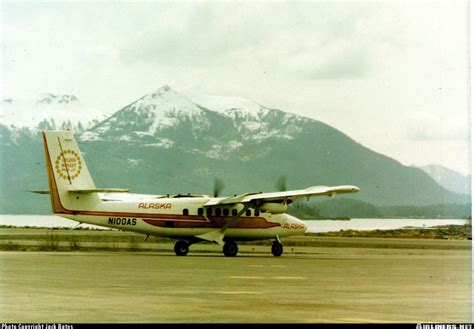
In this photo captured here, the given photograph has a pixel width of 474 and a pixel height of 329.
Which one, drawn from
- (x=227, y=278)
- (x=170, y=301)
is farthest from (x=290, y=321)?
(x=227, y=278)

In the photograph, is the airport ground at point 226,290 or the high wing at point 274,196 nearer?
the airport ground at point 226,290

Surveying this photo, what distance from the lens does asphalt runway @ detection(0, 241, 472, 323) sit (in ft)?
75.6

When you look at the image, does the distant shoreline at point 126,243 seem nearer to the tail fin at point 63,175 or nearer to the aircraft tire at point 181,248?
→ the aircraft tire at point 181,248

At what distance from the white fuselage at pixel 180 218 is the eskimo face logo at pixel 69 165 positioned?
1.79 meters

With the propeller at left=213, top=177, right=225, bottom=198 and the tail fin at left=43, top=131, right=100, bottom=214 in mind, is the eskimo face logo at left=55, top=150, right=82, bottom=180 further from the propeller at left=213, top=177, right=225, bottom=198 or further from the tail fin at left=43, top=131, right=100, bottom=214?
the propeller at left=213, top=177, right=225, bottom=198

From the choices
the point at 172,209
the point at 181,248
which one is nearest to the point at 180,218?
the point at 172,209

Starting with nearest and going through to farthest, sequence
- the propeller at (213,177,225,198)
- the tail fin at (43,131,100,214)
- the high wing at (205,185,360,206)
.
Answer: the tail fin at (43,131,100,214) < the high wing at (205,185,360,206) < the propeller at (213,177,225,198)

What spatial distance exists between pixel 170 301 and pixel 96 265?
14.3 meters

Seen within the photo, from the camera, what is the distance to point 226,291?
2909 centimetres

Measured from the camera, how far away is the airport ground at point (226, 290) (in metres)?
23.0

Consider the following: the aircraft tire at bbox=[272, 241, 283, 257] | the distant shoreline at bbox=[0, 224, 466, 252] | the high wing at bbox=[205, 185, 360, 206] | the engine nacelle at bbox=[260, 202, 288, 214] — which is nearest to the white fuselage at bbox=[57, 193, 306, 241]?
the high wing at bbox=[205, 185, 360, 206]

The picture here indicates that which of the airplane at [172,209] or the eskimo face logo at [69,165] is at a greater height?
the eskimo face logo at [69,165]

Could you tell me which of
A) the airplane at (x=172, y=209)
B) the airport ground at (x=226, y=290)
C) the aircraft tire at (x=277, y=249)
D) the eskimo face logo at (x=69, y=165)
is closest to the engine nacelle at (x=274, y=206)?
the airplane at (x=172, y=209)

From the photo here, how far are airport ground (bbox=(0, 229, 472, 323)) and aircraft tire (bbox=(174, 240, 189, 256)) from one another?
496 cm
